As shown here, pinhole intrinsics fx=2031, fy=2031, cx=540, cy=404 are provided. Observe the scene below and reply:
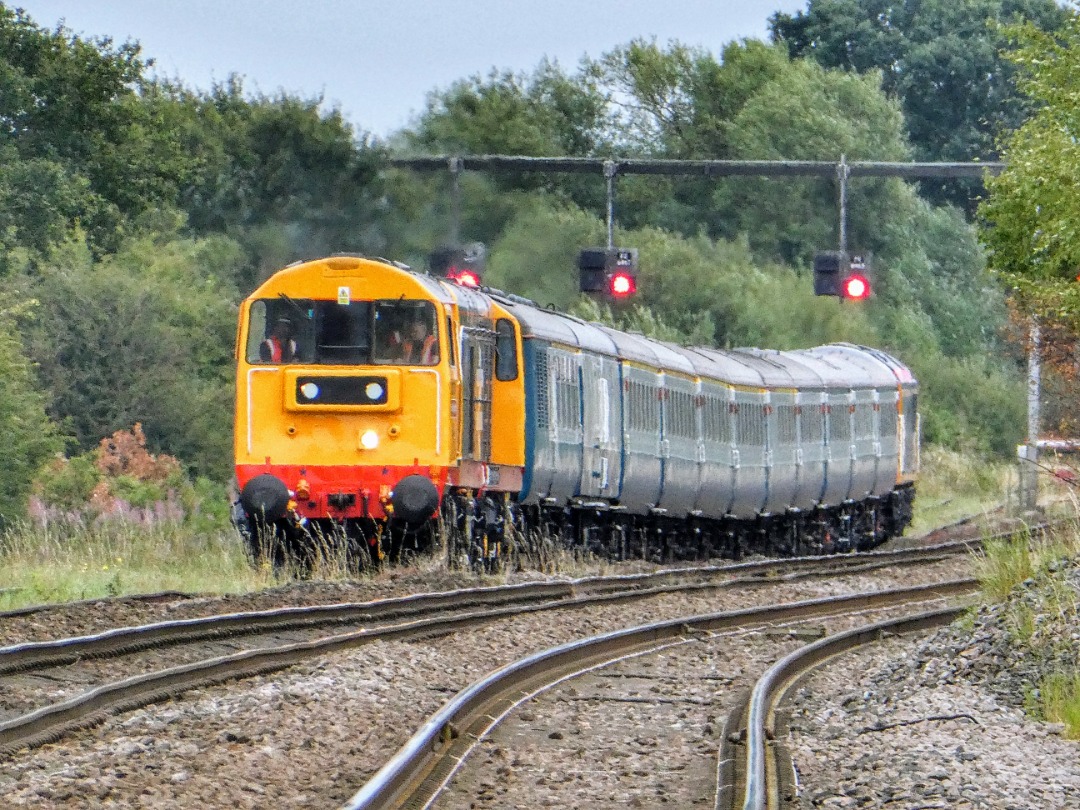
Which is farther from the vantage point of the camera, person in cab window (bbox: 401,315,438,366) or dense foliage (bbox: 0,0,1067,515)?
dense foliage (bbox: 0,0,1067,515)

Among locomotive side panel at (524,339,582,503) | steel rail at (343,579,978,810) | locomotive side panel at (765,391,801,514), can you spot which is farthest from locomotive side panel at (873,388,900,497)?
steel rail at (343,579,978,810)

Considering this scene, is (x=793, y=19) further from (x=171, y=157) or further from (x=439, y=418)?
(x=439, y=418)

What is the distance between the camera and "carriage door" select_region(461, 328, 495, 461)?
63.9 ft

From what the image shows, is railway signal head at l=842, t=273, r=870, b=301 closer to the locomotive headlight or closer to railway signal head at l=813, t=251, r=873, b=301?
railway signal head at l=813, t=251, r=873, b=301

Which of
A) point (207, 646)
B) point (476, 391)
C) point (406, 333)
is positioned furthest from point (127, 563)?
point (207, 646)

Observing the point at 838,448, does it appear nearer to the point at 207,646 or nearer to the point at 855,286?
the point at 855,286

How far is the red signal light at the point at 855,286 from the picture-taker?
26719 millimetres

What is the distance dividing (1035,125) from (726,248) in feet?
108

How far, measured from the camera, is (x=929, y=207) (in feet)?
211

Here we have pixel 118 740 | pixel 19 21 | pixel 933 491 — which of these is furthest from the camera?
pixel 933 491

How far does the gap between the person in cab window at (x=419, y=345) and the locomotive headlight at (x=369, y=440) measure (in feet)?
2.41

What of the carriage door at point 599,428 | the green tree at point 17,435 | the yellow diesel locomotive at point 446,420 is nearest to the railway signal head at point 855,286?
the yellow diesel locomotive at point 446,420

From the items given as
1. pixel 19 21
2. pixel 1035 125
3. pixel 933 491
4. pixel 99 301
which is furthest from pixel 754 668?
pixel 933 491

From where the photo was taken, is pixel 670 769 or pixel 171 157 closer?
pixel 670 769
